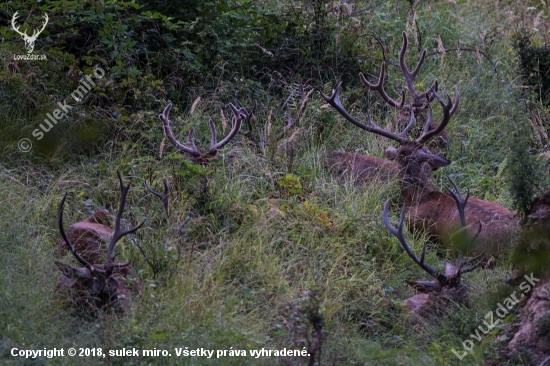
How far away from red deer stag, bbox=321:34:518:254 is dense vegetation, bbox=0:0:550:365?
205 millimetres

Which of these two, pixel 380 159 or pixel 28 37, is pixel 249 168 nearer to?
pixel 380 159

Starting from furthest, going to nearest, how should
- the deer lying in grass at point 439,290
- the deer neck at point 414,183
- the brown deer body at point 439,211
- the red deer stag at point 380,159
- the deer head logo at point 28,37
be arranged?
the deer head logo at point 28,37
the red deer stag at point 380,159
the deer neck at point 414,183
the brown deer body at point 439,211
the deer lying in grass at point 439,290

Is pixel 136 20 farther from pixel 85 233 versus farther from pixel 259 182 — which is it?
pixel 85 233

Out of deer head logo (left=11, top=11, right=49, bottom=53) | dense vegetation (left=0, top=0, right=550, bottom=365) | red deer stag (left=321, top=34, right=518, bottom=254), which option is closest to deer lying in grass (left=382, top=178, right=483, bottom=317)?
dense vegetation (left=0, top=0, right=550, bottom=365)

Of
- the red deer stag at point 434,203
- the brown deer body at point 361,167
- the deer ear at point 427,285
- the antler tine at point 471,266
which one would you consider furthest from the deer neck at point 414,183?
the deer ear at point 427,285

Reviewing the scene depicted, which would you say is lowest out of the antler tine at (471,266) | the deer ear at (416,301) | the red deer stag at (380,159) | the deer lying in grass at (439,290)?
the deer ear at (416,301)

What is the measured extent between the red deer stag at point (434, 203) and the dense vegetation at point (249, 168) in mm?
205

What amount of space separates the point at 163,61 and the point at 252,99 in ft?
3.39

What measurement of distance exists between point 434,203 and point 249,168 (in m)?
1.61

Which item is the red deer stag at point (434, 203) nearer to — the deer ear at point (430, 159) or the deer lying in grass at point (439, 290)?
the deer ear at point (430, 159)

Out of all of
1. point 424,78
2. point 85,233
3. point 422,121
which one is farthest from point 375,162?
point 85,233

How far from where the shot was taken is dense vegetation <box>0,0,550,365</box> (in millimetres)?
4941

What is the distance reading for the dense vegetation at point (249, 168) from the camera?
16.2 ft

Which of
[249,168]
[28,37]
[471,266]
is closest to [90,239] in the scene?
[249,168]
